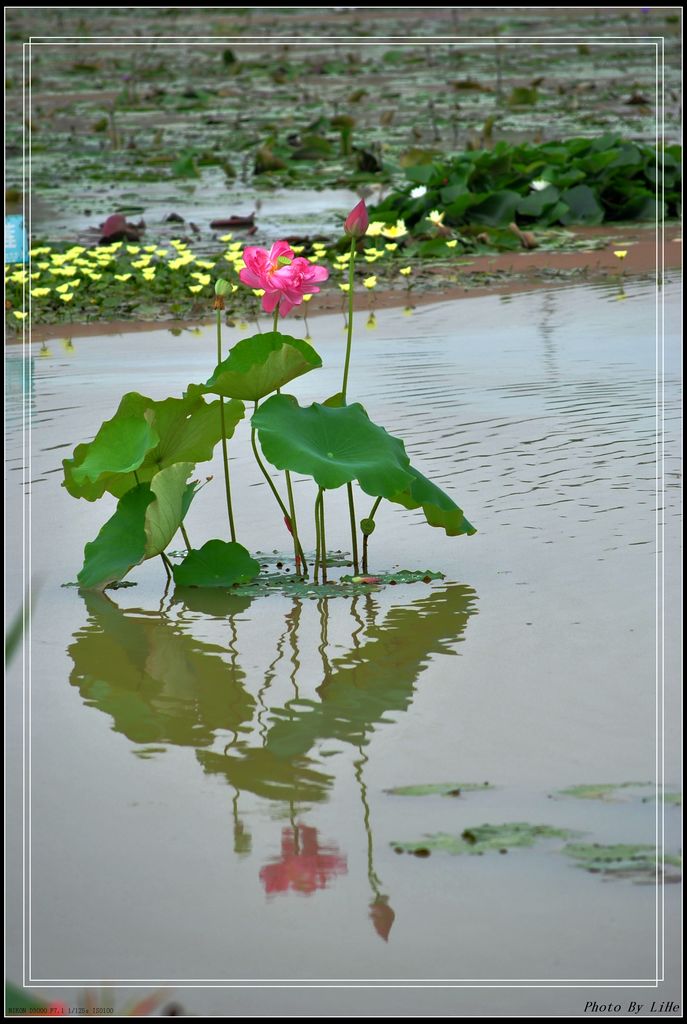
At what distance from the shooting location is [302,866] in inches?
91.6

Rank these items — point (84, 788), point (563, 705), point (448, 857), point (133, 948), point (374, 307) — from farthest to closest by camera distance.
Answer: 1. point (374, 307)
2. point (563, 705)
3. point (84, 788)
4. point (448, 857)
5. point (133, 948)

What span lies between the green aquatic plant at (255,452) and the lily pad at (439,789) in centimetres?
77

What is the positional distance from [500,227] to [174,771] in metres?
6.67

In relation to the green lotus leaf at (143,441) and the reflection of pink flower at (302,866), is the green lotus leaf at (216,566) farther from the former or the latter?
the reflection of pink flower at (302,866)

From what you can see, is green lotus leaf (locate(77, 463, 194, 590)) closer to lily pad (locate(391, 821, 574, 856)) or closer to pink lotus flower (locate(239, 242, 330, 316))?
pink lotus flower (locate(239, 242, 330, 316))

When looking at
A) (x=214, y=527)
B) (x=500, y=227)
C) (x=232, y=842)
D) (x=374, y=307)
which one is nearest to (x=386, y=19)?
(x=500, y=227)

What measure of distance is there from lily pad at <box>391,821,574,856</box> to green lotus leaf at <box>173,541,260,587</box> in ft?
4.22

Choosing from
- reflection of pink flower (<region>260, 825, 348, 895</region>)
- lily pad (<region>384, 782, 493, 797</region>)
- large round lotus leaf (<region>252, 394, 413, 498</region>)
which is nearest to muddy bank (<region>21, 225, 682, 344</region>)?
large round lotus leaf (<region>252, 394, 413, 498</region>)

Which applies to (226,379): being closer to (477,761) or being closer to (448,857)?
(477,761)

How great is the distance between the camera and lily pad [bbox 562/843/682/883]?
2256mm

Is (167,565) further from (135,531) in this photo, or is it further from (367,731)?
(367,731)

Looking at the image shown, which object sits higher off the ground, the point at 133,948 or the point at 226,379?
the point at 226,379

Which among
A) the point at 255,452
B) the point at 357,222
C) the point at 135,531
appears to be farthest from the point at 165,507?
the point at 357,222

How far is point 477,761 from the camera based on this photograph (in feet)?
8.71
